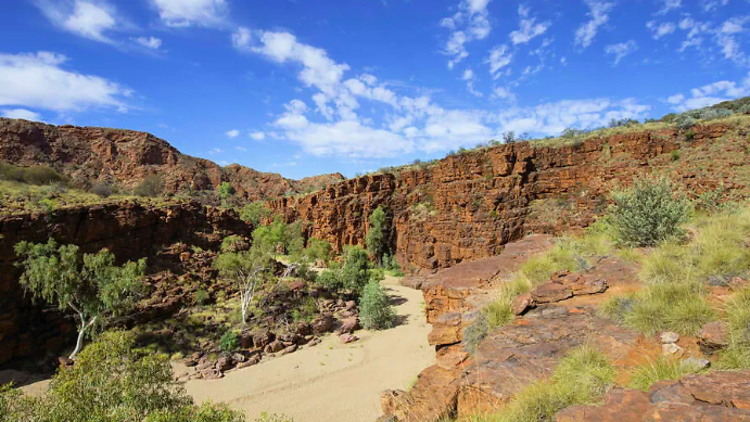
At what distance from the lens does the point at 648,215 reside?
5652mm

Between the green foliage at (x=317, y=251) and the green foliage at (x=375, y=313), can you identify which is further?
the green foliage at (x=317, y=251)

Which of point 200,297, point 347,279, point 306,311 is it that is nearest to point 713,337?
point 306,311

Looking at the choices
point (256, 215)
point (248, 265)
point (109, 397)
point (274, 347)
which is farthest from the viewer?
point (256, 215)

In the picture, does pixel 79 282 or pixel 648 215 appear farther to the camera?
pixel 79 282

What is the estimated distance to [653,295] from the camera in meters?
3.53

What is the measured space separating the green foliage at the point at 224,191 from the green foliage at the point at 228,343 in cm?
5411

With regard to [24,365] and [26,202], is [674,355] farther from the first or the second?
[26,202]

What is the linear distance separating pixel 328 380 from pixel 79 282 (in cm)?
1054

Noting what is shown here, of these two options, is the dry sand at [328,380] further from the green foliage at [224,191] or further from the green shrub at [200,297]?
the green foliage at [224,191]

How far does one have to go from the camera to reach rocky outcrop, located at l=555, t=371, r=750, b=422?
1924mm

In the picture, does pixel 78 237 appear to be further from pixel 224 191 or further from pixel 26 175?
pixel 224 191

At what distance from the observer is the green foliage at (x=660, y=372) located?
2.56 m

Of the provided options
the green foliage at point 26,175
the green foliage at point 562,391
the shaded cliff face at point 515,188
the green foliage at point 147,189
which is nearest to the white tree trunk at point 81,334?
the green foliage at point 26,175

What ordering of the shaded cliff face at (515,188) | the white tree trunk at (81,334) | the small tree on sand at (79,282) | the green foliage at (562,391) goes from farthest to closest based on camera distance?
the shaded cliff face at (515,188) → the white tree trunk at (81,334) → the small tree on sand at (79,282) → the green foliage at (562,391)
